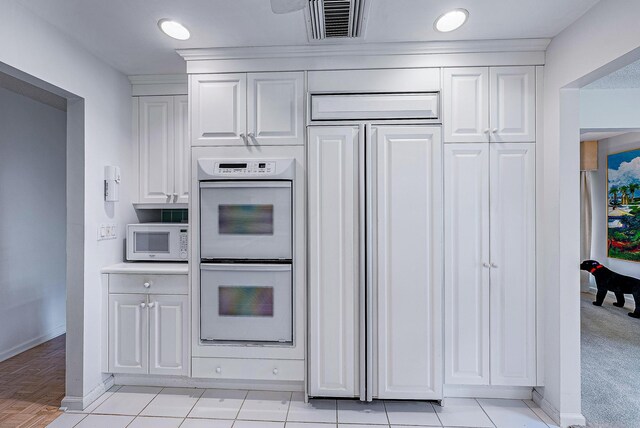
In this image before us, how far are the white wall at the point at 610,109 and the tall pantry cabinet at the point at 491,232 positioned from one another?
51.2 inches

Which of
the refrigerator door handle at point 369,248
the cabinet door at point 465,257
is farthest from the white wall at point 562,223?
the refrigerator door handle at point 369,248

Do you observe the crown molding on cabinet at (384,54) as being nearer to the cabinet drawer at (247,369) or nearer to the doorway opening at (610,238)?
the doorway opening at (610,238)

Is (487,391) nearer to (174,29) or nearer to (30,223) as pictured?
(174,29)

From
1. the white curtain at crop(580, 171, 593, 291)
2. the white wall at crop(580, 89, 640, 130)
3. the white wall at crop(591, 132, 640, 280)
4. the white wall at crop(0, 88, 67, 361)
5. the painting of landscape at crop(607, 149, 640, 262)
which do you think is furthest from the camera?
the white curtain at crop(580, 171, 593, 291)

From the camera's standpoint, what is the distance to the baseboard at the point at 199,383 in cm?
245

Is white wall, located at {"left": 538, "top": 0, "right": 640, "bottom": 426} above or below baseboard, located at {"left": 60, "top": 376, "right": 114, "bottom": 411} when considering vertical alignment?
above

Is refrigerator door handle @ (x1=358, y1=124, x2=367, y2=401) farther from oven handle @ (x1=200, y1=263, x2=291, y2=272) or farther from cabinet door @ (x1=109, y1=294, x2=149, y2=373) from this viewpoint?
cabinet door @ (x1=109, y1=294, x2=149, y2=373)

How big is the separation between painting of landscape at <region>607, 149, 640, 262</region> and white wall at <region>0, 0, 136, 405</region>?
20.2 ft

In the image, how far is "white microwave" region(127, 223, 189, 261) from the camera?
2547mm

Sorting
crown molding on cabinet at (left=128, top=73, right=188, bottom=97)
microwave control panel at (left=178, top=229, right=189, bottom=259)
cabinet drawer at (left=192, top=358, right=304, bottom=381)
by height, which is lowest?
cabinet drawer at (left=192, top=358, right=304, bottom=381)

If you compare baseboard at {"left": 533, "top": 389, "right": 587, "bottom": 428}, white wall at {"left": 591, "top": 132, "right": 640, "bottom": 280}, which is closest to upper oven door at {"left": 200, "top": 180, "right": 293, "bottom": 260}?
baseboard at {"left": 533, "top": 389, "right": 587, "bottom": 428}

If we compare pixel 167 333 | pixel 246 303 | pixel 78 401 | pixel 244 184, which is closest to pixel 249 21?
pixel 244 184

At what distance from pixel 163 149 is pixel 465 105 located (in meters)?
2.29

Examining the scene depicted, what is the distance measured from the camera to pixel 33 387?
8.34ft
